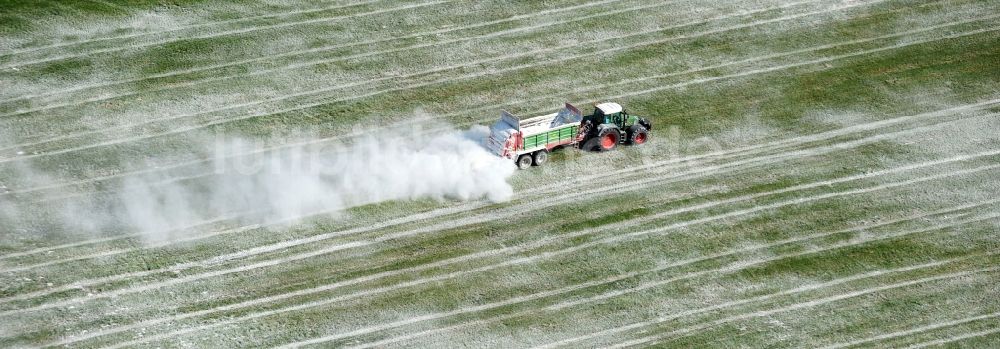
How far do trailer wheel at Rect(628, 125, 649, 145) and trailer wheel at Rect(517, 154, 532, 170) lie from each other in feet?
12.5

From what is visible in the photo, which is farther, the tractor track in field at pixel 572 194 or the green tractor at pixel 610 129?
the green tractor at pixel 610 129

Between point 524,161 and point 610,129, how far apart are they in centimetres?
323

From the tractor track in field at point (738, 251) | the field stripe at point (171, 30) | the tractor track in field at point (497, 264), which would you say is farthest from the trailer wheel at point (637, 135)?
the field stripe at point (171, 30)

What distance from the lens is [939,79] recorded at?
150 feet

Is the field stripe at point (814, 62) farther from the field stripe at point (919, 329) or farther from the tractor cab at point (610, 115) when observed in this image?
the field stripe at point (919, 329)

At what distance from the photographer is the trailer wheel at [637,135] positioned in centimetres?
4009

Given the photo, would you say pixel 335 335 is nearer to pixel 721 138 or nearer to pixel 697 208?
pixel 697 208

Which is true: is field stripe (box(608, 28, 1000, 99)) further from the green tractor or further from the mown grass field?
the green tractor

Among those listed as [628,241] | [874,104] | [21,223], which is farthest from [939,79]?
[21,223]

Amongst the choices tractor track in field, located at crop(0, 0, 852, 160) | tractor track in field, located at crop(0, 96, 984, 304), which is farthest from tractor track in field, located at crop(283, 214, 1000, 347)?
tractor track in field, located at crop(0, 0, 852, 160)

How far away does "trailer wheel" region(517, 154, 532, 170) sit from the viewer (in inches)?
1522

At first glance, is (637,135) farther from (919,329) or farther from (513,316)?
(919,329)

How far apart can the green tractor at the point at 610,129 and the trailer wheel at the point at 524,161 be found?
2.15m

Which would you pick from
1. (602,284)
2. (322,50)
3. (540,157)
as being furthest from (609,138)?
(322,50)
